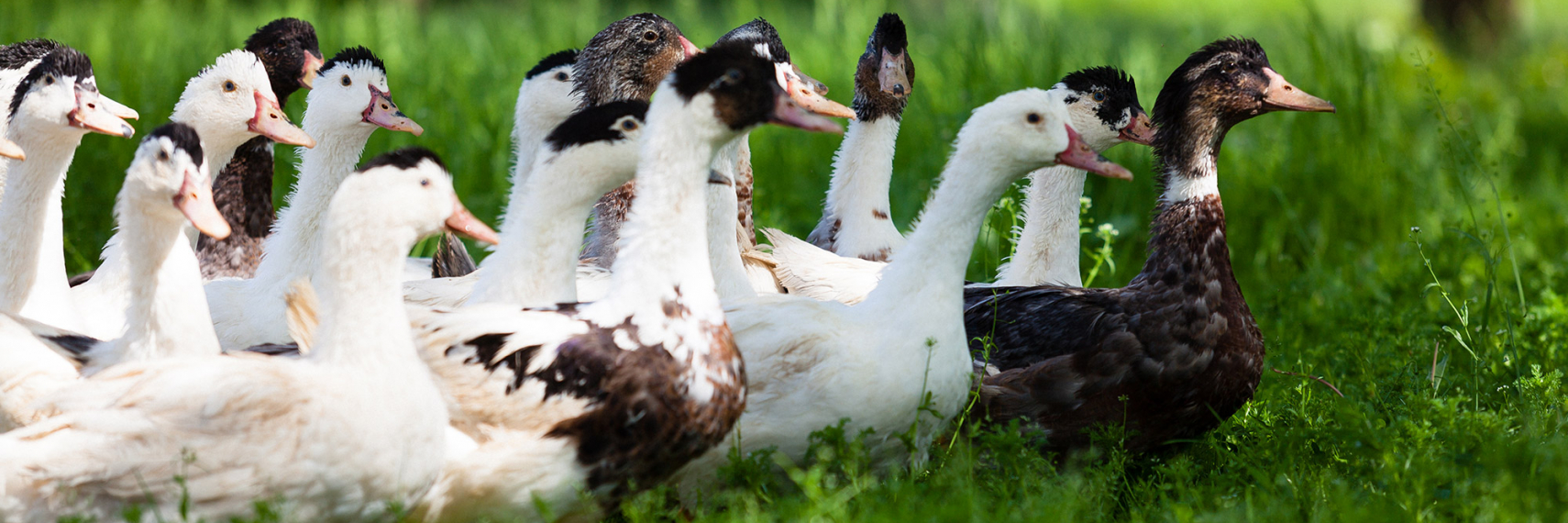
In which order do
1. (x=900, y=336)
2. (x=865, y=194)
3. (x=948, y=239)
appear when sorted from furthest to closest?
(x=865, y=194) → (x=948, y=239) → (x=900, y=336)

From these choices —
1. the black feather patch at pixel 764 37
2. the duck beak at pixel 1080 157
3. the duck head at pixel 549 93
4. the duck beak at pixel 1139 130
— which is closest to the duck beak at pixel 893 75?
the black feather patch at pixel 764 37

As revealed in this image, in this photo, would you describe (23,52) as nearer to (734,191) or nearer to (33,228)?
(33,228)

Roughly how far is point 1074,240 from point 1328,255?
3079mm

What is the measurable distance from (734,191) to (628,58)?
0.81 meters

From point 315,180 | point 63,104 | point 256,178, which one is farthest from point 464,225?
point 256,178

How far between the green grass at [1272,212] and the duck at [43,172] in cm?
228

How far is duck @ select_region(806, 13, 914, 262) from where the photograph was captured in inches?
250

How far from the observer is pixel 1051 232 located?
5.86 metres

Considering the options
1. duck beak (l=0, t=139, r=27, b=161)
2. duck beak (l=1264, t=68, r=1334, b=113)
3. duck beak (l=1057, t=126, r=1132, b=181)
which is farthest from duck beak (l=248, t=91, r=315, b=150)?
duck beak (l=1264, t=68, r=1334, b=113)

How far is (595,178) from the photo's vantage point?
409 centimetres

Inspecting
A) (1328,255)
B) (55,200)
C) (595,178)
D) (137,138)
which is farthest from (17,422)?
(1328,255)

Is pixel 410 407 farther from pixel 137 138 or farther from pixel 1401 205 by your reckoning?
pixel 1401 205

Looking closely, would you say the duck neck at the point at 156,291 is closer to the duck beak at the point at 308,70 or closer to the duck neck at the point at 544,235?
the duck neck at the point at 544,235

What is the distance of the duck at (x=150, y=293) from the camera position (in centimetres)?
367
